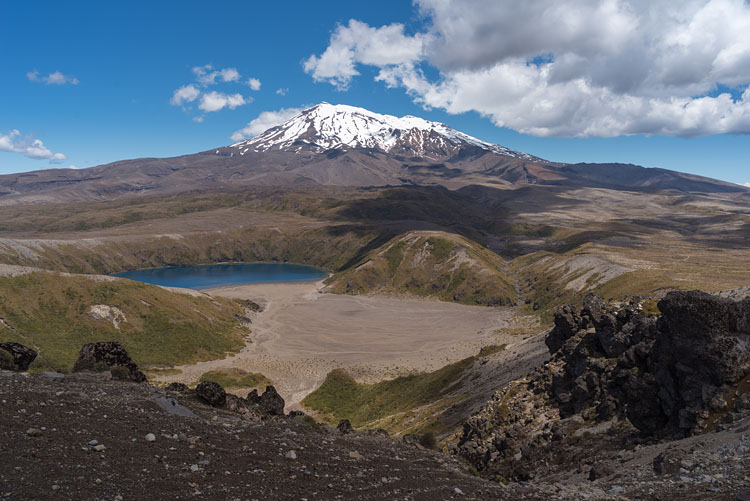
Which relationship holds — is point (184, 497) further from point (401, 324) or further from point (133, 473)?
point (401, 324)

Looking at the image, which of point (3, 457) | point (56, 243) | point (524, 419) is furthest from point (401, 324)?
point (56, 243)

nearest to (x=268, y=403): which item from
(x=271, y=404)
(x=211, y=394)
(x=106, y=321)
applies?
(x=271, y=404)

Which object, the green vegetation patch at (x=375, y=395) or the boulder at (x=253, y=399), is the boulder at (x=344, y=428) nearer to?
the boulder at (x=253, y=399)

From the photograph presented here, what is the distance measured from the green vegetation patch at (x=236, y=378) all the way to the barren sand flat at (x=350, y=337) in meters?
2.99

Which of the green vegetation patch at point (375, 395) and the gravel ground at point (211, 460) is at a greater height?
the gravel ground at point (211, 460)

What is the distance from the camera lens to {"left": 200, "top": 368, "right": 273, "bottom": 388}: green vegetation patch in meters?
67.5

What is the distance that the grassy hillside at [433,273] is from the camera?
487 feet

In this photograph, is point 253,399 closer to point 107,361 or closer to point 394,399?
point 107,361

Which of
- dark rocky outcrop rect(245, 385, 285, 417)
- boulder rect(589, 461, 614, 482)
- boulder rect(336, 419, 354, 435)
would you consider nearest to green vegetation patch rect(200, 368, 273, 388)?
dark rocky outcrop rect(245, 385, 285, 417)

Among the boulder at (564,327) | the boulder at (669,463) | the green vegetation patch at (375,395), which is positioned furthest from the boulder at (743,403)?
the green vegetation patch at (375,395)

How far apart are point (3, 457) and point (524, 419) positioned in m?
31.6

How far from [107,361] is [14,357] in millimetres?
4608

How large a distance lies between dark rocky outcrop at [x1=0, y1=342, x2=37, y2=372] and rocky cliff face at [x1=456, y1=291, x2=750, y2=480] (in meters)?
29.9

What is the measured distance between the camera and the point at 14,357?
23219 millimetres
